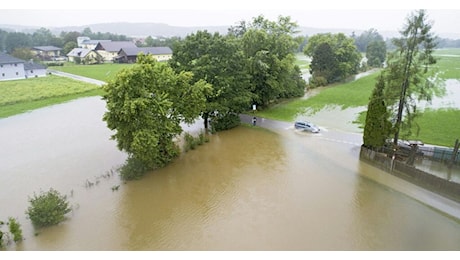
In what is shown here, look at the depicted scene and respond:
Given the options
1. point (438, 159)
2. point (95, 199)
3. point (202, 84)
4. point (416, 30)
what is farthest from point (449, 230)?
point (95, 199)

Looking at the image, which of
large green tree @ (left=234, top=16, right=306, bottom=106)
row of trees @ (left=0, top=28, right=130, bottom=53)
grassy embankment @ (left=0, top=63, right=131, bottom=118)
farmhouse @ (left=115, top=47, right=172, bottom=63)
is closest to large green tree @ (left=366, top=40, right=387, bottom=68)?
large green tree @ (left=234, top=16, right=306, bottom=106)

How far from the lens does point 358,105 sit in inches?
1336

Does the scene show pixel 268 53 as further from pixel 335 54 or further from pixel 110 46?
pixel 110 46

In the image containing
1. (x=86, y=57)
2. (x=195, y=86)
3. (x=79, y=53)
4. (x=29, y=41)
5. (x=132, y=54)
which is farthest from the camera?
(x=29, y=41)

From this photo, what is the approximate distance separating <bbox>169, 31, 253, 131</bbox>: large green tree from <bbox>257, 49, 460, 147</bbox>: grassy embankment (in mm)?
5931

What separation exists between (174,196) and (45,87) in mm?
37397

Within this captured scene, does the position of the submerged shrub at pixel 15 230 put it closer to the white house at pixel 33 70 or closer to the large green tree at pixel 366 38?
the white house at pixel 33 70

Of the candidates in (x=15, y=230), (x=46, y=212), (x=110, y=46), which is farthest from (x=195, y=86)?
(x=110, y=46)

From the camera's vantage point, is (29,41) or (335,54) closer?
(335,54)

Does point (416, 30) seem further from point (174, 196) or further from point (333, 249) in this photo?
point (174, 196)

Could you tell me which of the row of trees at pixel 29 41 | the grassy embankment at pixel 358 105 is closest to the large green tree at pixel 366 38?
the grassy embankment at pixel 358 105

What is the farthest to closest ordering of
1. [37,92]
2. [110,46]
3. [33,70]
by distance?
[110,46] < [33,70] < [37,92]

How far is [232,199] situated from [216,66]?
1219cm

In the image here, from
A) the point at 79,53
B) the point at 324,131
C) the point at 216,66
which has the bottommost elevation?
the point at 324,131
